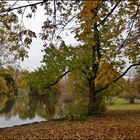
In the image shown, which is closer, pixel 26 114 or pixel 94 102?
pixel 94 102

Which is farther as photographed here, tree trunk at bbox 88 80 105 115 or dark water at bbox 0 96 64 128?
dark water at bbox 0 96 64 128

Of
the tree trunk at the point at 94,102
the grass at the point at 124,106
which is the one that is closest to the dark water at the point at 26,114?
the tree trunk at the point at 94,102

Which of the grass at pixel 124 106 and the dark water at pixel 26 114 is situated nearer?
the dark water at pixel 26 114

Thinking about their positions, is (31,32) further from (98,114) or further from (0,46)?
(0,46)

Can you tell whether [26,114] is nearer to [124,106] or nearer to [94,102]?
[124,106]

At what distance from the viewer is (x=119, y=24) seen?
15.5 metres

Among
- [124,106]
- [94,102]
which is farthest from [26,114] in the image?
[94,102]

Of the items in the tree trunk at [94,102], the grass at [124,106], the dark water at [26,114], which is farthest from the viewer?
the grass at [124,106]

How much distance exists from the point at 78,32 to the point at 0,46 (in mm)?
20892

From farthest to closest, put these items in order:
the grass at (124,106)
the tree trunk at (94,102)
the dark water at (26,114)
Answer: the grass at (124,106) → the dark water at (26,114) → the tree trunk at (94,102)

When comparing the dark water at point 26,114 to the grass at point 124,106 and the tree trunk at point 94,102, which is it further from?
the grass at point 124,106

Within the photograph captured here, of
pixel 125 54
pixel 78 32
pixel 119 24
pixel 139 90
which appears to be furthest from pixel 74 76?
pixel 139 90

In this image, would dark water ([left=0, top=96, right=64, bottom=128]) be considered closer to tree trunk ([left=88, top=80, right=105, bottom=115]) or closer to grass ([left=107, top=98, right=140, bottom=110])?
tree trunk ([left=88, top=80, right=105, bottom=115])

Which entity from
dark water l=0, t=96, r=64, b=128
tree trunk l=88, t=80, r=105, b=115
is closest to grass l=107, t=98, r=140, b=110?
dark water l=0, t=96, r=64, b=128
